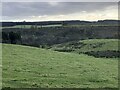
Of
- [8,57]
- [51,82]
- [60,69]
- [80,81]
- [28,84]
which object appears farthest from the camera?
[8,57]

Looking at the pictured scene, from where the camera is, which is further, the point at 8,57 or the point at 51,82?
the point at 8,57

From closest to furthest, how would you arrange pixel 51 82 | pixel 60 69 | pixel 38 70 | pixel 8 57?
1. pixel 51 82
2. pixel 38 70
3. pixel 60 69
4. pixel 8 57

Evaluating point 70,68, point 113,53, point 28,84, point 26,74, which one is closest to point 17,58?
point 70,68

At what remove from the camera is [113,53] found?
94.3 m

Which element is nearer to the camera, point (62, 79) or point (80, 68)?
point (62, 79)

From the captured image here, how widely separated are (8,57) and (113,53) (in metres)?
51.5

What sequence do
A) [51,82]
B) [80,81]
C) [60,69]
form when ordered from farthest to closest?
[60,69], [80,81], [51,82]

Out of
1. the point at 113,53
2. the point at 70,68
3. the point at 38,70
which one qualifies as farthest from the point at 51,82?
the point at 113,53

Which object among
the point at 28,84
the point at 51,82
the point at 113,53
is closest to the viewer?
the point at 28,84

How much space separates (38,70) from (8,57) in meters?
10.8

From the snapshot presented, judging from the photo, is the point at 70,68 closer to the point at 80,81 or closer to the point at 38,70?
the point at 38,70

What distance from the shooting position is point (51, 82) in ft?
105

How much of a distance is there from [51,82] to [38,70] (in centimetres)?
806

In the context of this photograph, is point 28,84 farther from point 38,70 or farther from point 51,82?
point 38,70
